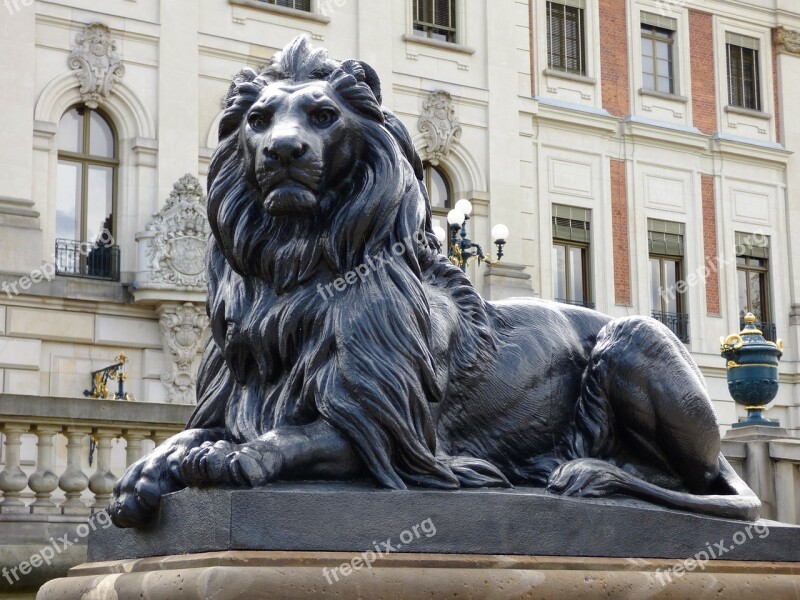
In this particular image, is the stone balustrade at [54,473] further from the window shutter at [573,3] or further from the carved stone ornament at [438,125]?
the window shutter at [573,3]

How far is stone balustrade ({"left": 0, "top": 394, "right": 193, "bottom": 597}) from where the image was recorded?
8.18 metres

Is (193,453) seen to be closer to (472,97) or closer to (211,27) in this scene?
(211,27)

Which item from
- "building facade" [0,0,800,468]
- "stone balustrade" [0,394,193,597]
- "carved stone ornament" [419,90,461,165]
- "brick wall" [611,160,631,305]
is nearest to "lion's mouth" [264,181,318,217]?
"stone balustrade" [0,394,193,597]

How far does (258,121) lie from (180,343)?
18.4m

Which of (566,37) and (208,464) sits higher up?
(566,37)

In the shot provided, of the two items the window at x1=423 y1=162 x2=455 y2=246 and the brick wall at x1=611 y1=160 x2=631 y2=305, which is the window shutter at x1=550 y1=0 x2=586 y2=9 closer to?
the brick wall at x1=611 y1=160 x2=631 y2=305

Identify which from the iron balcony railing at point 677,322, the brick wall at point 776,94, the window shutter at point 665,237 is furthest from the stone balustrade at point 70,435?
the brick wall at point 776,94

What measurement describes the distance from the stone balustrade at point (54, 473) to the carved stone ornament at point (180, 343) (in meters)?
12.4

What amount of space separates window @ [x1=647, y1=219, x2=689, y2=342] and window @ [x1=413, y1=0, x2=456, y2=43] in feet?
20.6

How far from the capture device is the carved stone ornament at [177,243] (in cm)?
2178

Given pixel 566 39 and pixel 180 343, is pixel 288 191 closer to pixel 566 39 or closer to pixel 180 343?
pixel 180 343

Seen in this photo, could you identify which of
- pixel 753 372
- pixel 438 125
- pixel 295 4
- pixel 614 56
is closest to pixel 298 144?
pixel 753 372

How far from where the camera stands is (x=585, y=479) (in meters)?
3.80

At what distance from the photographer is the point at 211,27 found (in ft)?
76.9
